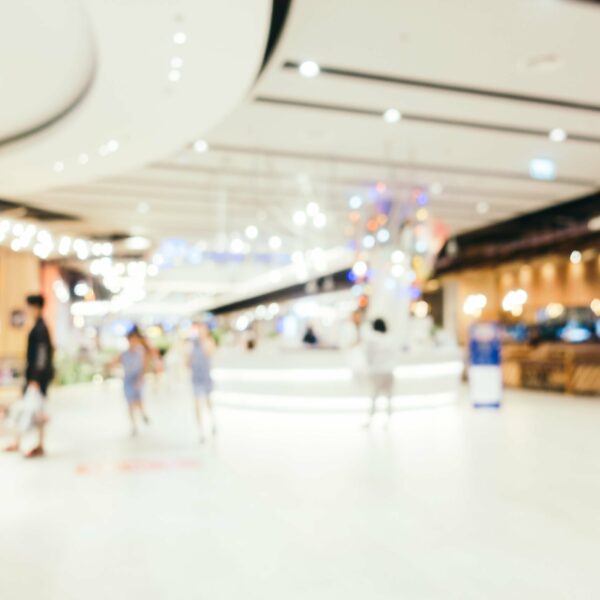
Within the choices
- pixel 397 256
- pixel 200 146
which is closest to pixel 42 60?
pixel 200 146

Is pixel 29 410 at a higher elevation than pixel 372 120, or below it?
below

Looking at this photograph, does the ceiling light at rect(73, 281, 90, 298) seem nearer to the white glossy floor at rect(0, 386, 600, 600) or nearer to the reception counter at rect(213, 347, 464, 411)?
the reception counter at rect(213, 347, 464, 411)

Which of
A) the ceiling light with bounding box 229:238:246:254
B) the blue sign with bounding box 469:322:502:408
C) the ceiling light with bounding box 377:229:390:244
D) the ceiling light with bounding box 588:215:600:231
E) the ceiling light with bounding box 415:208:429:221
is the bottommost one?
the blue sign with bounding box 469:322:502:408

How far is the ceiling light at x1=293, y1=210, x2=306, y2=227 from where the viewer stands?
14.5 metres

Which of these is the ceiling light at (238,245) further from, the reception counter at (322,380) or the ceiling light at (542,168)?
the ceiling light at (542,168)

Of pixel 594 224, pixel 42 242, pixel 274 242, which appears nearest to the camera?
pixel 594 224

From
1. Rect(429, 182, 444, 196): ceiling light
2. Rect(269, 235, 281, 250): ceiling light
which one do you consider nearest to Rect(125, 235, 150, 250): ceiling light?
Rect(269, 235, 281, 250): ceiling light

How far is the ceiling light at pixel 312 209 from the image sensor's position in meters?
13.4

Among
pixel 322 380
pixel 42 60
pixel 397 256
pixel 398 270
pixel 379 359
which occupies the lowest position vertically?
pixel 322 380

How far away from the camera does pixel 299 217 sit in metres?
14.7

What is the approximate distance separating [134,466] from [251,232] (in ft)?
39.0

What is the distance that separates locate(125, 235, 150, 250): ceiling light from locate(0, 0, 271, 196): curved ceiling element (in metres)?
8.00

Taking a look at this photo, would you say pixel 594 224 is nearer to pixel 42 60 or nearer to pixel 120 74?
pixel 120 74

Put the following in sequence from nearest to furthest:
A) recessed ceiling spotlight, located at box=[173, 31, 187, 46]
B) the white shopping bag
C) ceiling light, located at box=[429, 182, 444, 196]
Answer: recessed ceiling spotlight, located at box=[173, 31, 187, 46]
the white shopping bag
ceiling light, located at box=[429, 182, 444, 196]
